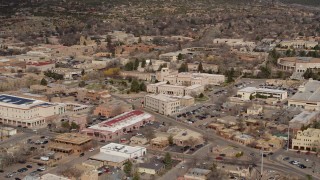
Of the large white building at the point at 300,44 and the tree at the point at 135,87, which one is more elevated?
the large white building at the point at 300,44

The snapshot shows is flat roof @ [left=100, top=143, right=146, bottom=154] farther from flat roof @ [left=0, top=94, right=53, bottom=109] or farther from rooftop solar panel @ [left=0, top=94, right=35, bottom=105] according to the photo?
rooftop solar panel @ [left=0, top=94, right=35, bottom=105]

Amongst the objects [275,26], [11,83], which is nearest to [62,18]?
[275,26]

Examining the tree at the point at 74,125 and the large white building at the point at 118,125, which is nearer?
the large white building at the point at 118,125

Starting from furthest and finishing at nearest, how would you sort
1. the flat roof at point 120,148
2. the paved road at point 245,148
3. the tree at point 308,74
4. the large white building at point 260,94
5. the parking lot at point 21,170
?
the tree at point 308,74 < the large white building at point 260,94 < the flat roof at point 120,148 < the paved road at point 245,148 < the parking lot at point 21,170

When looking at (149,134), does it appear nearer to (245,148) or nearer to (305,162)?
(245,148)

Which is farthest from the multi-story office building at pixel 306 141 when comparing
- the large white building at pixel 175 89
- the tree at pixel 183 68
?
the tree at pixel 183 68

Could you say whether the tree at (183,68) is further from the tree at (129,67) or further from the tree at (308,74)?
the tree at (308,74)
